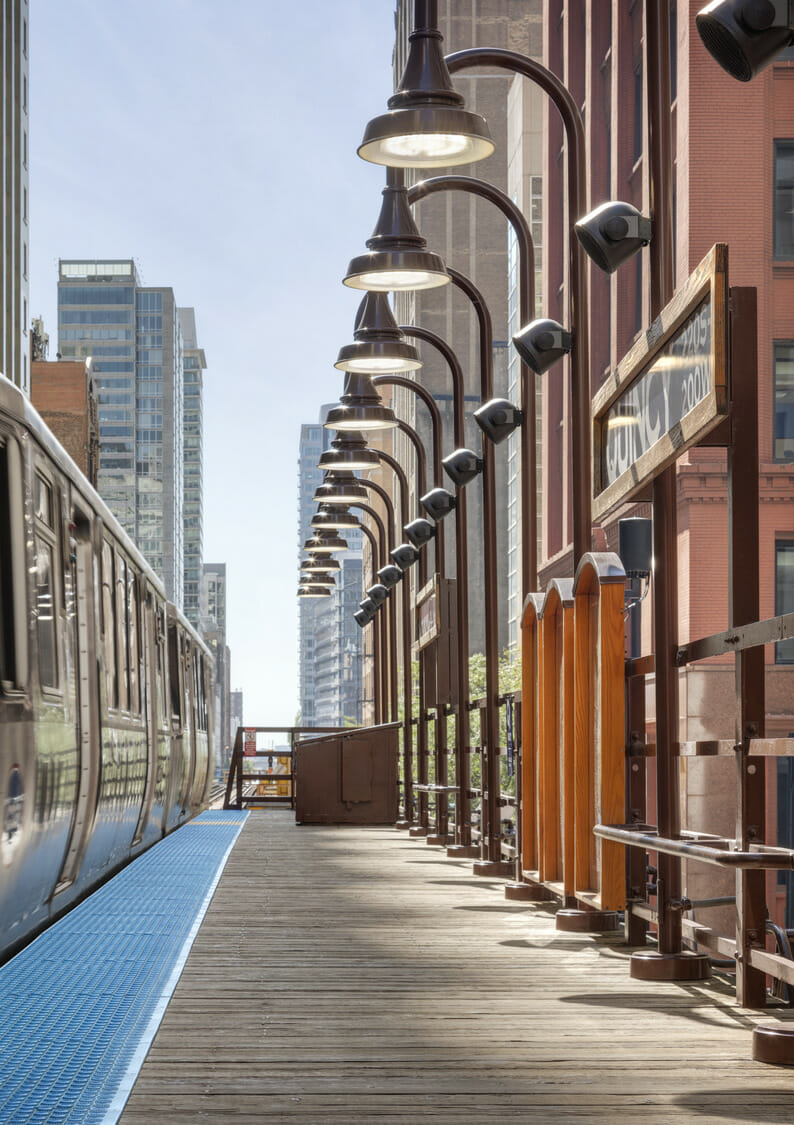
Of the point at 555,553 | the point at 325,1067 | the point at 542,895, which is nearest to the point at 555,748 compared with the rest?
the point at 542,895

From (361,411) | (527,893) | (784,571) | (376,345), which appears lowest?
(527,893)

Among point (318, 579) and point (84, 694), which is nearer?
point (84, 694)

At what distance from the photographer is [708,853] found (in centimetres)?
667

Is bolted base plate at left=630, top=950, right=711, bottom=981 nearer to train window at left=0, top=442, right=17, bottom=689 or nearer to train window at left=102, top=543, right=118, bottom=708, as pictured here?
train window at left=0, top=442, right=17, bottom=689

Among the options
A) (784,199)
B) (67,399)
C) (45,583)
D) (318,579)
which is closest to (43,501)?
(45,583)

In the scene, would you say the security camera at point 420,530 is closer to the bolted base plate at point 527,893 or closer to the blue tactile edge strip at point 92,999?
the blue tactile edge strip at point 92,999

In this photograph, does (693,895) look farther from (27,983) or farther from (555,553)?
(27,983)

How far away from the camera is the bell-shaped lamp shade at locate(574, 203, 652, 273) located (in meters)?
8.48

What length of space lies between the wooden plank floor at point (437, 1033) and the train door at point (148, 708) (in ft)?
17.0

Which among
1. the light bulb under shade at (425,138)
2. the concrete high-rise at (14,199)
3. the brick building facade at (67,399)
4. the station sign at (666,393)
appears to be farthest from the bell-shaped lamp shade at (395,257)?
the concrete high-rise at (14,199)

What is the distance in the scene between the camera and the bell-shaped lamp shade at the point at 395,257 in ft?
44.8

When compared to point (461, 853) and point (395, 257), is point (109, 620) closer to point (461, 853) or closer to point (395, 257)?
point (395, 257)

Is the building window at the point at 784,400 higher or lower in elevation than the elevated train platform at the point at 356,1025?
higher

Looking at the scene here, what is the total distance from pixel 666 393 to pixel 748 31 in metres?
2.79
